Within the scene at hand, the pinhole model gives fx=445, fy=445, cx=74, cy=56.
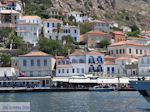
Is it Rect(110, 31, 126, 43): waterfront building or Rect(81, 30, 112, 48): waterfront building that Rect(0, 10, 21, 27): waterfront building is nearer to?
Rect(81, 30, 112, 48): waterfront building

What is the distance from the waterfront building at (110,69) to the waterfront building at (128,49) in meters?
7.76

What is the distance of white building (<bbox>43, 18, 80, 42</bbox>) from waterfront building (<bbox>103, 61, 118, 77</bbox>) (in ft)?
55.6

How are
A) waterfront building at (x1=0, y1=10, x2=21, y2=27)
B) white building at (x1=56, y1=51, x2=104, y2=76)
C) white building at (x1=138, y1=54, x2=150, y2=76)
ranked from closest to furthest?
white building at (x1=138, y1=54, x2=150, y2=76), white building at (x1=56, y1=51, x2=104, y2=76), waterfront building at (x1=0, y1=10, x2=21, y2=27)

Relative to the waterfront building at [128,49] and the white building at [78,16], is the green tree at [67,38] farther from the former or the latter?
the white building at [78,16]

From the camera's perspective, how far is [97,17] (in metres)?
143

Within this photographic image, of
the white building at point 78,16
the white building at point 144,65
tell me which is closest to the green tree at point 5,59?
the white building at point 144,65

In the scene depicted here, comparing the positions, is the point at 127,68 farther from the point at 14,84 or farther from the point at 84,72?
the point at 14,84

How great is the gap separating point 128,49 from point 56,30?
18.6 m

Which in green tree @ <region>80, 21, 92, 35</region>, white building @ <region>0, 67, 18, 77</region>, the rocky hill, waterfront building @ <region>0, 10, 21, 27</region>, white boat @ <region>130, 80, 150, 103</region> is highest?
the rocky hill

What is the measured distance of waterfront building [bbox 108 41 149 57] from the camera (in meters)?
104

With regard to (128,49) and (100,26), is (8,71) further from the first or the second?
(100,26)

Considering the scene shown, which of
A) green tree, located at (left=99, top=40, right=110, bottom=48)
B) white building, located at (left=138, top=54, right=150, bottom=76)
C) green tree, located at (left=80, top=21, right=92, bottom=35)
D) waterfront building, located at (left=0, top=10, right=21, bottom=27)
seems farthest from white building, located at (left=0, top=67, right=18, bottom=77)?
green tree, located at (left=80, top=21, right=92, bottom=35)

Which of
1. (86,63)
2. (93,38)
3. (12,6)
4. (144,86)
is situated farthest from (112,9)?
(144,86)

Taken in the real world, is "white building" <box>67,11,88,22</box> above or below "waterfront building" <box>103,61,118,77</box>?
above
